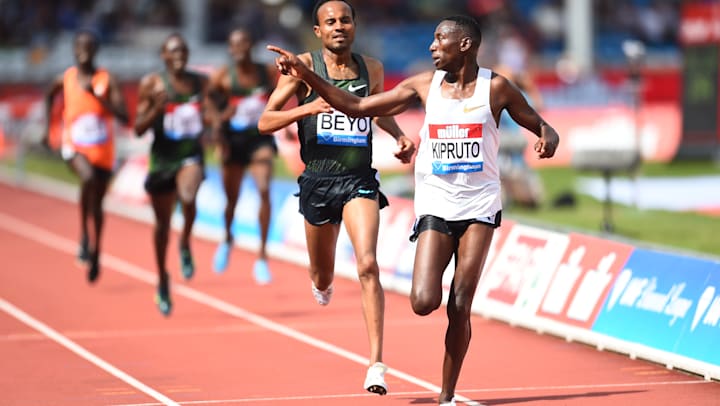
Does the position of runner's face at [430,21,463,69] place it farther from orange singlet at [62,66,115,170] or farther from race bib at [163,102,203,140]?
orange singlet at [62,66,115,170]

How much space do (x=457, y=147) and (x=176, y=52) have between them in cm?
564

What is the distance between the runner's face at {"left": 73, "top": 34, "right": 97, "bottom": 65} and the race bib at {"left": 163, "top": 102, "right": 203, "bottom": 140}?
6.41ft

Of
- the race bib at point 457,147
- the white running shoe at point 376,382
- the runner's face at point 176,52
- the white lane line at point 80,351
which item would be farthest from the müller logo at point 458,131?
the runner's face at point 176,52

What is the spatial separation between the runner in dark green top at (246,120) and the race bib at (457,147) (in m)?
7.04

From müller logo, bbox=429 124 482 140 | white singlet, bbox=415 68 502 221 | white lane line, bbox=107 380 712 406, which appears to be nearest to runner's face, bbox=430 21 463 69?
white singlet, bbox=415 68 502 221

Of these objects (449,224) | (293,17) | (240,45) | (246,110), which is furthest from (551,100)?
(449,224)

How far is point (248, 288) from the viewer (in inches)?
658

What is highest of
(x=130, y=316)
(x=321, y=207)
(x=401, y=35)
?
(x=401, y=35)

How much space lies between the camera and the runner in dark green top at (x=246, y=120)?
16188 mm

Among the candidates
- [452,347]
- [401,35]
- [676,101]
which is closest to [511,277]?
[452,347]

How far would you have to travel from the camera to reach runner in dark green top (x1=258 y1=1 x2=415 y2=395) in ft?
33.2

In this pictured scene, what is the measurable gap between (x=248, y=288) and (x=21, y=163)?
1420 cm

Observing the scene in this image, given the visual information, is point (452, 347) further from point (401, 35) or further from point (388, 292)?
point (401, 35)

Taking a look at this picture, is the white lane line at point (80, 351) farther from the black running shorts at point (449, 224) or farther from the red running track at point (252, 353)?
the black running shorts at point (449, 224)
